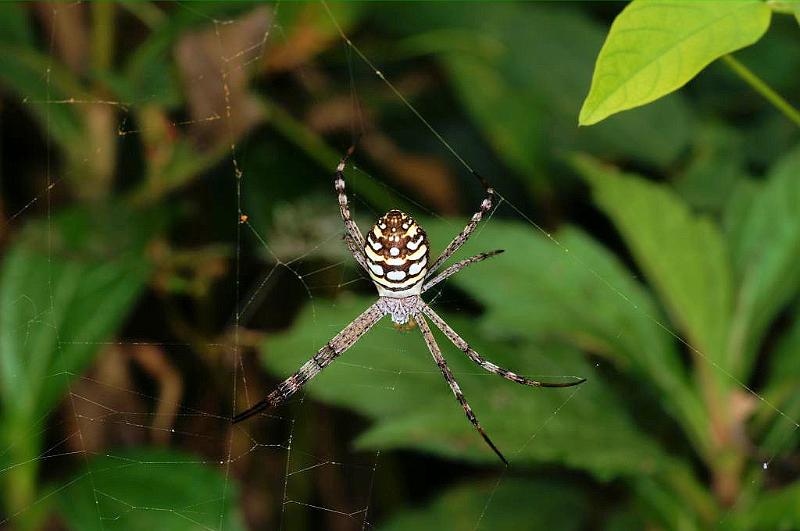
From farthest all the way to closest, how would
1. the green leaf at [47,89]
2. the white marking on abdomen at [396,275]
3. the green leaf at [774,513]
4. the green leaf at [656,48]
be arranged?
the green leaf at [47,89] < the white marking on abdomen at [396,275] < the green leaf at [774,513] < the green leaf at [656,48]

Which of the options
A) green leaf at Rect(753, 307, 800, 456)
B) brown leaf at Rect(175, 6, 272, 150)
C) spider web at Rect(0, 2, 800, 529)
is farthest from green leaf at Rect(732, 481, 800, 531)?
brown leaf at Rect(175, 6, 272, 150)

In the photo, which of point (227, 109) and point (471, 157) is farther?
point (471, 157)

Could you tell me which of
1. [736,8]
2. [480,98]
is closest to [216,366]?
[480,98]

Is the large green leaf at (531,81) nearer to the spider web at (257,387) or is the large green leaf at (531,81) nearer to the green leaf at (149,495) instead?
the spider web at (257,387)

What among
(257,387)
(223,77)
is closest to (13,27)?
(223,77)

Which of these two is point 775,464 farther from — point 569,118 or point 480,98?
point 480,98

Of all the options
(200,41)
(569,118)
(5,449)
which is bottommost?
(5,449)

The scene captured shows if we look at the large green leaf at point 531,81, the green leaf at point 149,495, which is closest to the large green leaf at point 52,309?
the green leaf at point 149,495

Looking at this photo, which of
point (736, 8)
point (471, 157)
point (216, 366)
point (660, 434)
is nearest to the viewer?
point (736, 8)
